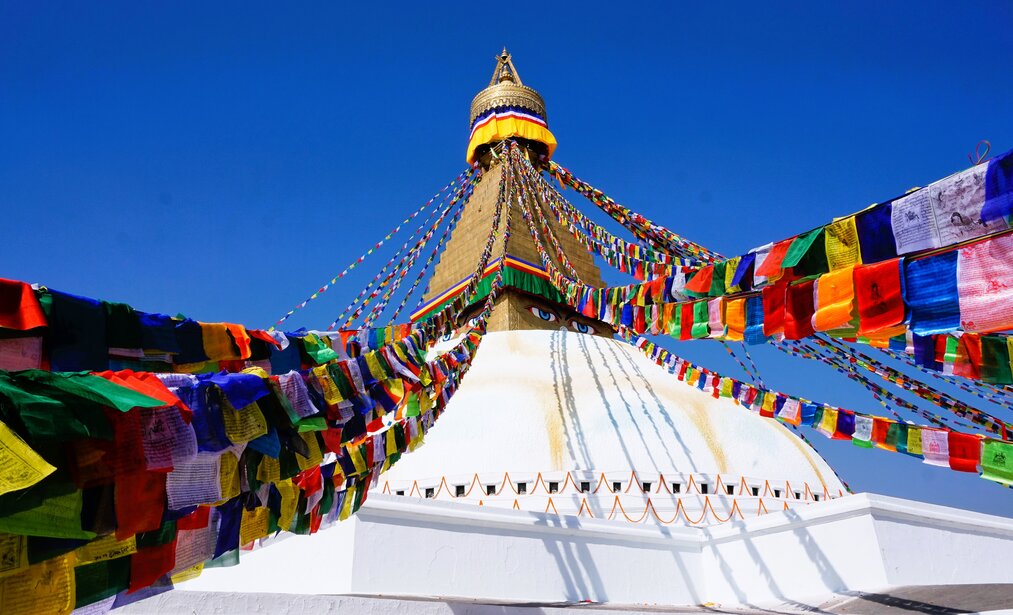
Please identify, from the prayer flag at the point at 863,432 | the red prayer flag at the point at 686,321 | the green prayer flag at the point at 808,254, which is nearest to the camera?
the green prayer flag at the point at 808,254

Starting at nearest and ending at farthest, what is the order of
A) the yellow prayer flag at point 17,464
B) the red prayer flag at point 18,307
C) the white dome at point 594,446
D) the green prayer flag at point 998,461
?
the yellow prayer flag at point 17,464 → the red prayer flag at point 18,307 → the green prayer flag at point 998,461 → the white dome at point 594,446

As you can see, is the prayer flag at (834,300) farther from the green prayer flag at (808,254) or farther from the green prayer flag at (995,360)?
the green prayer flag at (995,360)

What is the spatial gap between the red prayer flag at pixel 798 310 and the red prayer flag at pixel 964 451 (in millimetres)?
3067

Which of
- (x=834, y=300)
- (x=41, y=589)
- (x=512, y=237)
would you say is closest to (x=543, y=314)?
(x=512, y=237)

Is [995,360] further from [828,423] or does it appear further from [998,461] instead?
[828,423]

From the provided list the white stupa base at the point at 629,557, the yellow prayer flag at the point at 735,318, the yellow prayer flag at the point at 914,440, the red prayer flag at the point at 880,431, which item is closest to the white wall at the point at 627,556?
the white stupa base at the point at 629,557

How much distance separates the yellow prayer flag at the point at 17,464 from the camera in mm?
2408

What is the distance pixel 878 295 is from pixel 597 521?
5.47 metres

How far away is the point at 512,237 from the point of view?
602 inches

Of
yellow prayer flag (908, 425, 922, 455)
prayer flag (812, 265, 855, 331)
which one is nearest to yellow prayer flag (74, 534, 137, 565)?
prayer flag (812, 265, 855, 331)

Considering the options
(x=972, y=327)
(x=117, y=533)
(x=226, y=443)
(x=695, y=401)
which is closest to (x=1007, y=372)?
(x=972, y=327)

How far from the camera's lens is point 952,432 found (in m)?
6.76

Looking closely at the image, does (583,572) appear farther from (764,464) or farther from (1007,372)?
(1007,372)

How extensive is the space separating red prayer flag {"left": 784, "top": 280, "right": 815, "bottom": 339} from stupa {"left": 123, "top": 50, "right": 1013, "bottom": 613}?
133 inches
